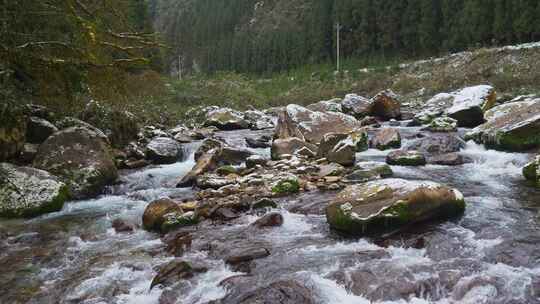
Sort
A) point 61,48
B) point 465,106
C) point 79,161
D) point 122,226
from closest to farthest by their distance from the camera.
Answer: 1. point 61,48
2. point 122,226
3. point 79,161
4. point 465,106

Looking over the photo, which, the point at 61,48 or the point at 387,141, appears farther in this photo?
the point at 387,141

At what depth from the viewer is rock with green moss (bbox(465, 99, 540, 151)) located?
39.8 ft

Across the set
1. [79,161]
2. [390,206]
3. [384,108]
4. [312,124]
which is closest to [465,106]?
[384,108]

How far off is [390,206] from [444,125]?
10839 mm

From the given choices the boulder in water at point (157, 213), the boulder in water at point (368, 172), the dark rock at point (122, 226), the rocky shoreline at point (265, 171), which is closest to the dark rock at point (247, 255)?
the rocky shoreline at point (265, 171)

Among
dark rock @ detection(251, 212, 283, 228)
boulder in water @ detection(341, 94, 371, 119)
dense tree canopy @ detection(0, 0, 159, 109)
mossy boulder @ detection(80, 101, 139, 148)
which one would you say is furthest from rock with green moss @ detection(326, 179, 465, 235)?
boulder in water @ detection(341, 94, 371, 119)

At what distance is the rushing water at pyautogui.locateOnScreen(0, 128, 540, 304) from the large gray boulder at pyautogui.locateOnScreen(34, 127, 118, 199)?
1.39m

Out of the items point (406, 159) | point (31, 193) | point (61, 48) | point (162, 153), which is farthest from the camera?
point (162, 153)

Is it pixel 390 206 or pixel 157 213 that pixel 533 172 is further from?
pixel 157 213

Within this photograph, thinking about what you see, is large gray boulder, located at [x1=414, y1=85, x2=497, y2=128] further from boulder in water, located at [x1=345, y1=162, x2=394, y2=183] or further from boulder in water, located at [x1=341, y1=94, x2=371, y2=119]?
boulder in water, located at [x1=345, y1=162, x2=394, y2=183]

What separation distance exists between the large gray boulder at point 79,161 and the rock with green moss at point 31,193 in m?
0.75

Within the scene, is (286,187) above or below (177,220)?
below

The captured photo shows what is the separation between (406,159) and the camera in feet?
39.6

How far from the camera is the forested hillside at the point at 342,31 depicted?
42.1 m
